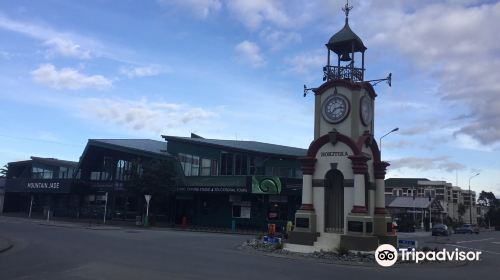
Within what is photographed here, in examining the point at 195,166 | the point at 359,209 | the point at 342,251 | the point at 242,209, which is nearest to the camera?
the point at 342,251

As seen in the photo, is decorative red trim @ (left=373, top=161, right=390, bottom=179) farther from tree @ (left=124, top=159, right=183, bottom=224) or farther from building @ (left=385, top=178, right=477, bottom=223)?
building @ (left=385, top=178, right=477, bottom=223)

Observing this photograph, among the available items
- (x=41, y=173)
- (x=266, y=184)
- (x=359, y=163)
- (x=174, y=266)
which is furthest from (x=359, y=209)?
(x=41, y=173)

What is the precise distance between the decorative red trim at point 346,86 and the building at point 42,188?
40.5 meters

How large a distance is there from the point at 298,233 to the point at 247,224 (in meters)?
23.7

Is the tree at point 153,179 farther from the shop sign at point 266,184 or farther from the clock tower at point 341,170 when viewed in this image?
the clock tower at point 341,170

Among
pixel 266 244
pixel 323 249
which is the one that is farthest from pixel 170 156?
pixel 323 249

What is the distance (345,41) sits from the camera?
85.0ft

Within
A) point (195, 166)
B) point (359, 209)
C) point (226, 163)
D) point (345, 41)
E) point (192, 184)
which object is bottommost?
point (359, 209)

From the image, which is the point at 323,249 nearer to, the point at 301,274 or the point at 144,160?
the point at 301,274

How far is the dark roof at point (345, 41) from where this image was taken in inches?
1021

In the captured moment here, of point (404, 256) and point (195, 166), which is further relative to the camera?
point (195, 166)

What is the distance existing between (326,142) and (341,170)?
1.66m

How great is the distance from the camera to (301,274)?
15906mm

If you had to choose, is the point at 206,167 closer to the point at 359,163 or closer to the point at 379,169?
the point at 379,169
